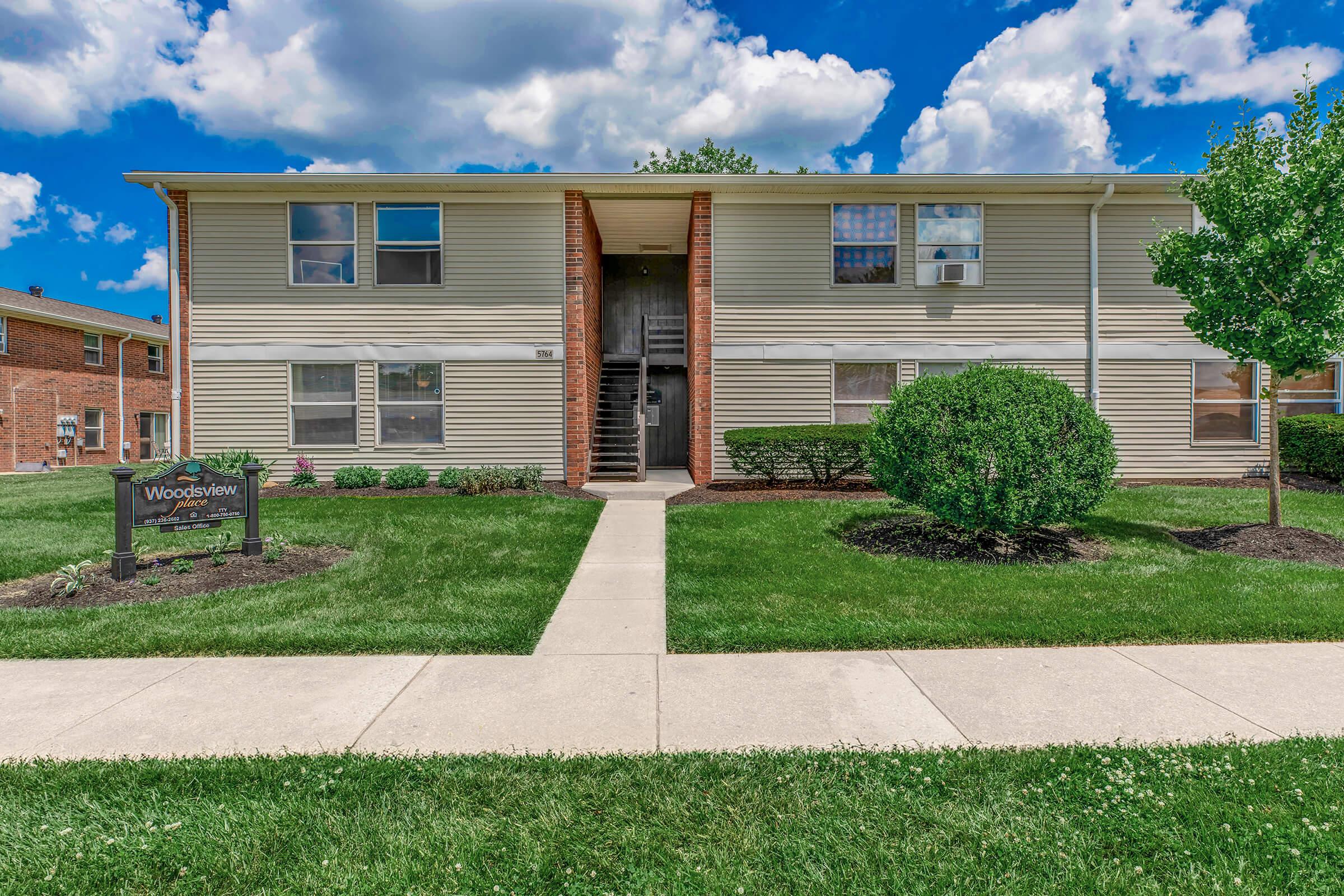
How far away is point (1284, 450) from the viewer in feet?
37.9

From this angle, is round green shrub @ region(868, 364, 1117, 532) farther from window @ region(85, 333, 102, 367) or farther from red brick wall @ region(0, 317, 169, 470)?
window @ region(85, 333, 102, 367)

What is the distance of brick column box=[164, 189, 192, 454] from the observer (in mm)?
11570

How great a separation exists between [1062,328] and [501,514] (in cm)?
1064

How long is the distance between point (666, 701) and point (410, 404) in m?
10.1

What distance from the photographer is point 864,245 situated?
12078 mm

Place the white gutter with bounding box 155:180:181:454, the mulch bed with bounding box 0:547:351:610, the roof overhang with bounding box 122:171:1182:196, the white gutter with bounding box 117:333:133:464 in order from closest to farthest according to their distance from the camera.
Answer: the mulch bed with bounding box 0:547:351:610, the roof overhang with bounding box 122:171:1182:196, the white gutter with bounding box 155:180:181:454, the white gutter with bounding box 117:333:133:464

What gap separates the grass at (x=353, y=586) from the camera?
4.25m

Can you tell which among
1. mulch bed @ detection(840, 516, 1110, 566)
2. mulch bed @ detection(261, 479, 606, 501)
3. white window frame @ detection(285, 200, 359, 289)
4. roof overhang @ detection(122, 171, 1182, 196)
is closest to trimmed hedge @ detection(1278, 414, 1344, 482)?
roof overhang @ detection(122, 171, 1182, 196)

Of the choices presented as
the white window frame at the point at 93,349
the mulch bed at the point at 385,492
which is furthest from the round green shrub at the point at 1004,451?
the white window frame at the point at 93,349

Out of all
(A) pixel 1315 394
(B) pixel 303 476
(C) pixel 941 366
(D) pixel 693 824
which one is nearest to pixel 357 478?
(B) pixel 303 476

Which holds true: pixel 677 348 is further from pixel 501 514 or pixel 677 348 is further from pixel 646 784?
pixel 646 784

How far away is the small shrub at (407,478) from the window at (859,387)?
301 inches

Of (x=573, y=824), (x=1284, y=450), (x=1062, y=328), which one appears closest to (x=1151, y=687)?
(x=573, y=824)

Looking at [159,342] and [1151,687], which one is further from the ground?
[159,342]
